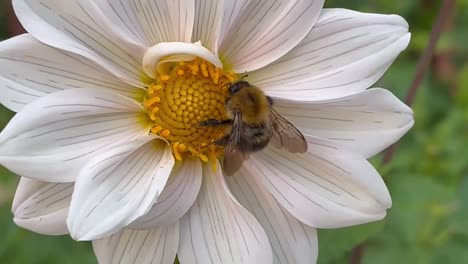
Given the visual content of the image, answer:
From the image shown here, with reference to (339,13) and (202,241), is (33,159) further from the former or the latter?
(339,13)

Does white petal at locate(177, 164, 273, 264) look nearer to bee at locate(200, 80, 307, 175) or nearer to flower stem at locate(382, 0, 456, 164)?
bee at locate(200, 80, 307, 175)

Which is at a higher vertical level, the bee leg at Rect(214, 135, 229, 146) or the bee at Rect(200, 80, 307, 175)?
the bee at Rect(200, 80, 307, 175)

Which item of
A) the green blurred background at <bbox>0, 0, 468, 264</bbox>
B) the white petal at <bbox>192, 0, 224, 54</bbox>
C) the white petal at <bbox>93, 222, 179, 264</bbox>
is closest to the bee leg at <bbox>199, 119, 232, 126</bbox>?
the white petal at <bbox>192, 0, 224, 54</bbox>

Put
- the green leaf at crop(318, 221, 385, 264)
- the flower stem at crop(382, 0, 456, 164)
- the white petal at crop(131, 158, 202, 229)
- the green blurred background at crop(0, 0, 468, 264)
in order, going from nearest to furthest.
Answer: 1. the white petal at crop(131, 158, 202, 229)
2. the green leaf at crop(318, 221, 385, 264)
3. the flower stem at crop(382, 0, 456, 164)
4. the green blurred background at crop(0, 0, 468, 264)

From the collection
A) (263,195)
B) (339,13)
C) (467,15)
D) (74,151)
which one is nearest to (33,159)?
(74,151)

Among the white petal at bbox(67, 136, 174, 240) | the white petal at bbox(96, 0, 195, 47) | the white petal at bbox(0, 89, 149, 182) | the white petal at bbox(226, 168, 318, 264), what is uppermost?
the white petal at bbox(96, 0, 195, 47)

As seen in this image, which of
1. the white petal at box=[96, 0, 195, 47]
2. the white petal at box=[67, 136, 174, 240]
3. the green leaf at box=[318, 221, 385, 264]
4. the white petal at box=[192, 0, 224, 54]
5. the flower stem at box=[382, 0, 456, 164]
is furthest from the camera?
the flower stem at box=[382, 0, 456, 164]

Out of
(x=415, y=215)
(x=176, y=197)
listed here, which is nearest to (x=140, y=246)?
(x=176, y=197)
